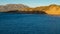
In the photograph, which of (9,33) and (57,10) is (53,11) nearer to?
(57,10)

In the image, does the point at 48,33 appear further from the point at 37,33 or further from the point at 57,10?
the point at 57,10

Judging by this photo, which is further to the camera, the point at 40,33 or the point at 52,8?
the point at 52,8

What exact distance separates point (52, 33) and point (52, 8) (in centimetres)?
10215

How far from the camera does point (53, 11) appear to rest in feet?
398

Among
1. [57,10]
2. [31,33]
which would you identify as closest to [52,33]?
[31,33]

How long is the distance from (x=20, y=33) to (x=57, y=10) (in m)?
96.7

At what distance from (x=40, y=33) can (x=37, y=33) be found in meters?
0.35

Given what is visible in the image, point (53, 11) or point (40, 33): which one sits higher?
→ point (40, 33)

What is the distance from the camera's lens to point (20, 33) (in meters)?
23.8

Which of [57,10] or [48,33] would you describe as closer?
[48,33]

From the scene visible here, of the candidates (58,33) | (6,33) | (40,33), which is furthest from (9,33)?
(58,33)

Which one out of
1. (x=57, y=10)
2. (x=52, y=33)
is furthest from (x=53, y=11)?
(x=52, y=33)

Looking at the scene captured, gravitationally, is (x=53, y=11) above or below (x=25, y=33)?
below

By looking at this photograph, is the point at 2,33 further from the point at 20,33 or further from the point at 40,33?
the point at 40,33
